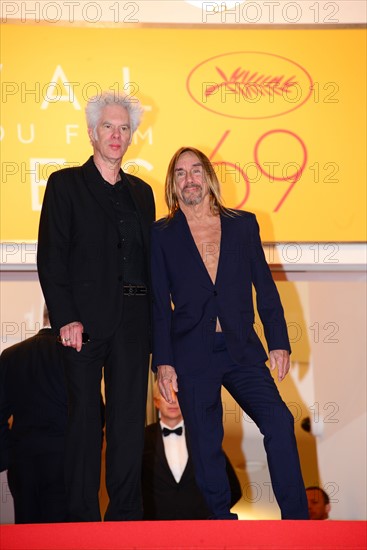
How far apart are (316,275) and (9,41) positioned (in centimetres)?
259

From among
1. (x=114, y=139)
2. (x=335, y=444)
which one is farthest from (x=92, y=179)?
(x=335, y=444)

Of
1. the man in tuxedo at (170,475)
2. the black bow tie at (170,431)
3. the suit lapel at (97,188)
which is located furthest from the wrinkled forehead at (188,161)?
the black bow tie at (170,431)

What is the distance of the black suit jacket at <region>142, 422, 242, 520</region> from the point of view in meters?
5.14

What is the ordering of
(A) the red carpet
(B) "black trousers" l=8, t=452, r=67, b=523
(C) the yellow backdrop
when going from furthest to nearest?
1. (C) the yellow backdrop
2. (B) "black trousers" l=8, t=452, r=67, b=523
3. (A) the red carpet

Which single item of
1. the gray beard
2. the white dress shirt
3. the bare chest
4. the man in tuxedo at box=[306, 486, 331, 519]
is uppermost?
the gray beard

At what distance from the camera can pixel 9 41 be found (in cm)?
511

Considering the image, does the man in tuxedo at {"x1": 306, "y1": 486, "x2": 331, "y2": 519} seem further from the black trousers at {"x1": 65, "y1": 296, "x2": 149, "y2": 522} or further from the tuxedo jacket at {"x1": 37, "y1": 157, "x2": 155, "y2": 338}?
the tuxedo jacket at {"x1": 37, "y1": 157, "x2": 155, "y2": 338}

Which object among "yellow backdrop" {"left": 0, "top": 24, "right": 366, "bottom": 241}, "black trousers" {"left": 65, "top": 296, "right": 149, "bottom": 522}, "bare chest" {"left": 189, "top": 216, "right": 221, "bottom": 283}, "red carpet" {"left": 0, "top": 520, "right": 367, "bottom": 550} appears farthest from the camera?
"yellow backdrop" {"left": 0, "top": 24, "right": 366, "bottom": 241}

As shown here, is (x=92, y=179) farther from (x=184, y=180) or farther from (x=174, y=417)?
(x=174, y=417)

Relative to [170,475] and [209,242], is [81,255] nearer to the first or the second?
[209,242]

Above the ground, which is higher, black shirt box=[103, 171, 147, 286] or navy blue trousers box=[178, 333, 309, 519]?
black shirt box=[103, 171, 147, 286]

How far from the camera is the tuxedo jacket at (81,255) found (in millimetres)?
3109

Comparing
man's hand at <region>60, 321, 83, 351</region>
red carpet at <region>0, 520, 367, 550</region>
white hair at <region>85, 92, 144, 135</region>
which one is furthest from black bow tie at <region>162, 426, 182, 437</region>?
red carpet at <region>0, 520, 367, 550</region>

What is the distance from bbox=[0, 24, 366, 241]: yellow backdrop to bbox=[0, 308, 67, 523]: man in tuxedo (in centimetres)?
136
